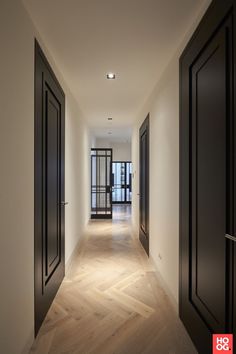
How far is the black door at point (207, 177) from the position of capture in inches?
59.4

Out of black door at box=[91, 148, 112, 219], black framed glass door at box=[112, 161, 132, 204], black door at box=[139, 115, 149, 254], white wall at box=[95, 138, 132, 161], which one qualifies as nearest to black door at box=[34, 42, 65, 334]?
black door at box=[139, 115, 149, 254]

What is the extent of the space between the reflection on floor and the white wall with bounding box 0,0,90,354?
35 centimetres

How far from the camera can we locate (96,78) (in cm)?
361

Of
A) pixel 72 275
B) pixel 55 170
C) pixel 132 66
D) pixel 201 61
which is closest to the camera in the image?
pixel 201 61

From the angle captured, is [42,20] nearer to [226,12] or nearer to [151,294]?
[226,12]

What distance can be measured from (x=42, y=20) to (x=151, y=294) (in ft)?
9.51

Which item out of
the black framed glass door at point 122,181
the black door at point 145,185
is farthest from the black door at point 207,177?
the black framed glass door at point 122,181

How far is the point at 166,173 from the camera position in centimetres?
309

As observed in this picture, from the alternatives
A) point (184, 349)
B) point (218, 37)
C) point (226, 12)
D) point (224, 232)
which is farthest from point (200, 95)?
point (184, 349)

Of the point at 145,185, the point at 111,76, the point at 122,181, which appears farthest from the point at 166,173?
the point at 122,181

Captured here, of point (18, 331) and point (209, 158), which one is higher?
point (209, 158)

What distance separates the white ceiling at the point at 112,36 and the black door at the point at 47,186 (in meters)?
0.30

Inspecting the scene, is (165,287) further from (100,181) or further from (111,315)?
(100,181)

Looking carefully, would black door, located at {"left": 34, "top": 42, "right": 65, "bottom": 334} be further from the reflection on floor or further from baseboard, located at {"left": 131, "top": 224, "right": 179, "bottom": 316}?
baseboard, located at {"left": 131, "top": 224, "right": 179, "bottom": 316}
